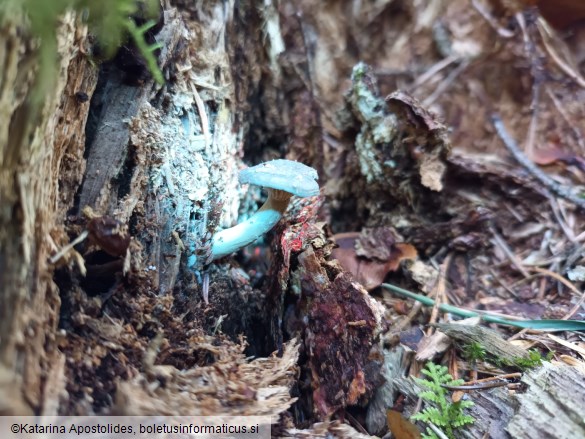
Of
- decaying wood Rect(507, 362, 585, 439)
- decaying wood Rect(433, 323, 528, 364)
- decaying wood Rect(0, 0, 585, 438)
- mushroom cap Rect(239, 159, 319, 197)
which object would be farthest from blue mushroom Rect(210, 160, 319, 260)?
decaying wood Rect(507, 362, 585, 439)

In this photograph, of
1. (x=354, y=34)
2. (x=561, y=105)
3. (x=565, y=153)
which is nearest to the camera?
(x=565, y=153)

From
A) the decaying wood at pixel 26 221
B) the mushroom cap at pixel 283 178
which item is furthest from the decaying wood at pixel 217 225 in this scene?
the mushroom cap at pixel 283 178

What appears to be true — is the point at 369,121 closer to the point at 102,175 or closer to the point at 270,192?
the point at 270,192

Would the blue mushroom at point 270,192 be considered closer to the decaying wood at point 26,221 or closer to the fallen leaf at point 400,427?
the decaying wood at point 26,221

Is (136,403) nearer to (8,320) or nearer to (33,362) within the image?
(33,362)

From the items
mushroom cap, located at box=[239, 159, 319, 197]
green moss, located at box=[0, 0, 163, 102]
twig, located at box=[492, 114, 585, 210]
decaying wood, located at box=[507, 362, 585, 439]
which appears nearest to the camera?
green moss, located at box=[0, 0, 163, 102]

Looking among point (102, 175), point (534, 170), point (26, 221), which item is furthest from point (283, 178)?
point (534, 170)

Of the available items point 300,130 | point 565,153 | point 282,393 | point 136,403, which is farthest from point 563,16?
point 136,403

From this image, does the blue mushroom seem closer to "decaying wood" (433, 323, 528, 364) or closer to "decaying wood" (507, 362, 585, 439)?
"decaying wood" (433, 323, 528, 364)
